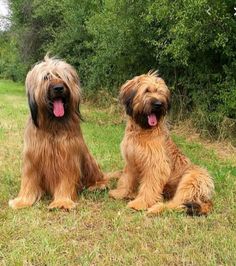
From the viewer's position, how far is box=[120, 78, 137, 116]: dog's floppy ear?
525cm

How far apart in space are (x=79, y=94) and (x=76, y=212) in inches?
48.6

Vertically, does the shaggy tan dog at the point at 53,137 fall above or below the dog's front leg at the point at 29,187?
above

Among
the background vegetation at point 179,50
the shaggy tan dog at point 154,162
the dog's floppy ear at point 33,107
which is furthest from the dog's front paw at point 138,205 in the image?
the background vegetation at point 179,50

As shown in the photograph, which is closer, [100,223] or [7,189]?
[100,223]

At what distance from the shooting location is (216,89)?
377 inches

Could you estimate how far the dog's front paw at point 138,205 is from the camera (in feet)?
16.6

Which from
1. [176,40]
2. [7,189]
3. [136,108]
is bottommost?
[7,189]

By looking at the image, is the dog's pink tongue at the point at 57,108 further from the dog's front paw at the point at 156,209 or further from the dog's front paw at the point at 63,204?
the dog's front paw at the point at 156,209

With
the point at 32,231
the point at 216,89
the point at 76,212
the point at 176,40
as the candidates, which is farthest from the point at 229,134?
the point at 32,231

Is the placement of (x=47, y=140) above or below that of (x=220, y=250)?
above

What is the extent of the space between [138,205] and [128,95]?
120 centimetres

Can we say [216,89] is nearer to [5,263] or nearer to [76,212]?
[76,212]

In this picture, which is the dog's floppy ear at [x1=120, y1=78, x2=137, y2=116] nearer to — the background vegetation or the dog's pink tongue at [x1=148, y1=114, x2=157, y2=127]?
the dog's pink tongue at [x1=148, y1=114, x2=157, y2=127]

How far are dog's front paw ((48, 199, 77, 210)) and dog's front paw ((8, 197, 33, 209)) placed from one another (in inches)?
10.0
